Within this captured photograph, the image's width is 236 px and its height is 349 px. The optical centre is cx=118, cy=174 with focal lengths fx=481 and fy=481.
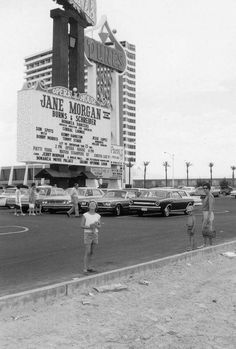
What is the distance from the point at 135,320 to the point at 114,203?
19.0 meters

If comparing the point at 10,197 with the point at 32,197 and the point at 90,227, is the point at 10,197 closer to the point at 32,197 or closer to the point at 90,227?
the point at 32,197

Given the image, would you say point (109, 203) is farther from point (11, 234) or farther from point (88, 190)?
point (11, 234)

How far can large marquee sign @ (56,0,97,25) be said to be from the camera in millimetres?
40303

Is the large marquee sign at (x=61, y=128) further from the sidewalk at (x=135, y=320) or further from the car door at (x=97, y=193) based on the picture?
the sidewalk at (x=135, y=320)

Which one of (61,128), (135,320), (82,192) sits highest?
(61,128)

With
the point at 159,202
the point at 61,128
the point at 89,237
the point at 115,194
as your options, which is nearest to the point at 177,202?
the point at 159,202

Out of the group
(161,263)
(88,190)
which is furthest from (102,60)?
(161,263)

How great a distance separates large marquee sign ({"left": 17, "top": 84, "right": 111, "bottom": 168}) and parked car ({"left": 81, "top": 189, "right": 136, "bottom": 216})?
920cm

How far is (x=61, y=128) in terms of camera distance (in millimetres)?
36156

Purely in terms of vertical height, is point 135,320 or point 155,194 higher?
point 155,194

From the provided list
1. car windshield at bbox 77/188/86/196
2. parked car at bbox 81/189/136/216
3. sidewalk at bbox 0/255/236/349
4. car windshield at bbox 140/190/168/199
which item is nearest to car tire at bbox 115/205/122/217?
parked car at bbox 81/189/136/216

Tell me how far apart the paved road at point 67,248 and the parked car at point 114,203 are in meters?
5.96

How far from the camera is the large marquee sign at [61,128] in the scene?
3391 cm

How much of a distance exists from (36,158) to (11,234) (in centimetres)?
1882
